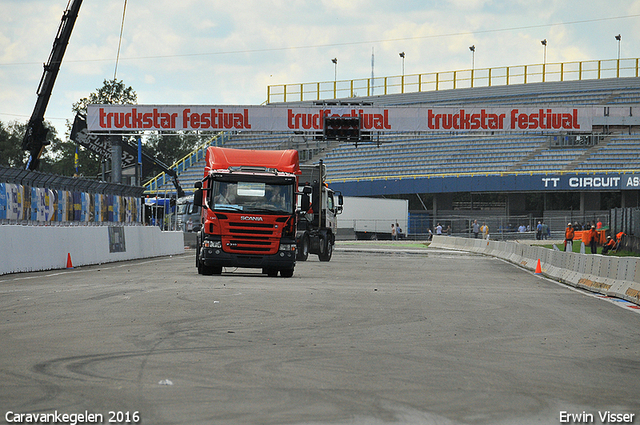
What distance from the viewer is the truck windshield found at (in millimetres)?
18953

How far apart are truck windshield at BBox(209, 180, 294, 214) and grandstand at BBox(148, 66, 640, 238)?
39340 mm

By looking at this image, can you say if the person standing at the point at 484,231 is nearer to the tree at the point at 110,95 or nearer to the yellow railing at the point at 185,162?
the yellow railing at the point at 185,162

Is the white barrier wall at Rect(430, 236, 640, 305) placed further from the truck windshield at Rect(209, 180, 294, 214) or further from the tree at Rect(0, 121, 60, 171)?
the tree at Rect(0, 121, 60, 171)

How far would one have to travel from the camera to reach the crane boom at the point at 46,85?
3828cm

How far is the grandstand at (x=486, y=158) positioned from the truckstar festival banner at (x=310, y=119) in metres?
12.4

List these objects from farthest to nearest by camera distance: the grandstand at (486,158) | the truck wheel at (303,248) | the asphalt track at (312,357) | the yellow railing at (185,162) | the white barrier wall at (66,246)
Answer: the yellow railing at (185,162) → the grandstand at (486,158) → the truck wheel at (303,248) → the white barrier wall at (66,246) → the asphalt track at (312,357)

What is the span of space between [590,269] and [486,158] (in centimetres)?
4534

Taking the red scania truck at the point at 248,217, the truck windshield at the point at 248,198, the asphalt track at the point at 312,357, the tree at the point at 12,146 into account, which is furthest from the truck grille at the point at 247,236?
the tree at the point at 12,146

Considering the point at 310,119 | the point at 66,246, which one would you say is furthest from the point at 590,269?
the point at 310,119

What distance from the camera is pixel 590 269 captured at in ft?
62.5

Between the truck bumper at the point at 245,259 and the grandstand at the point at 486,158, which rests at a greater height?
the grandstand at the point at 486,158

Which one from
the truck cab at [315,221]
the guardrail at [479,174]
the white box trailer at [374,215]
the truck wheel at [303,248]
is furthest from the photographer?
the white box trailer at [374,215]

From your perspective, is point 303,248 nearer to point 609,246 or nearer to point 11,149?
point 609,246

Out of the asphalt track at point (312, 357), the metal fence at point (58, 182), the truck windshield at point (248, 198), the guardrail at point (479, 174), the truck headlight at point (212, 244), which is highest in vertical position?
the guardrail at point (479, 174)
